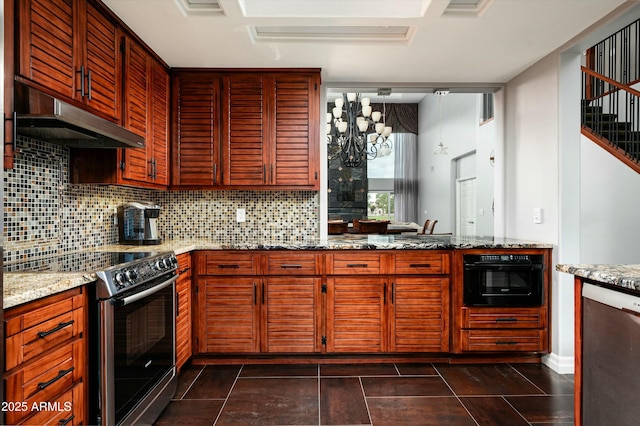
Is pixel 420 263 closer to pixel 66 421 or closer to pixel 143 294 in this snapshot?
pixel 143 294

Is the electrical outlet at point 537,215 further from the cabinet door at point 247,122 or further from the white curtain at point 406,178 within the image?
the white curtain at point 406,178

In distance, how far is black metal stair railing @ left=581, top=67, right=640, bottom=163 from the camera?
178 inches

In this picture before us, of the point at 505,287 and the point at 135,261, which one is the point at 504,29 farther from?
the point at 135,261

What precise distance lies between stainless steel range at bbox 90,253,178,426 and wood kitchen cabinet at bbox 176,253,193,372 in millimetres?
211

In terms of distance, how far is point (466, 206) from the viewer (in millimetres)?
8070

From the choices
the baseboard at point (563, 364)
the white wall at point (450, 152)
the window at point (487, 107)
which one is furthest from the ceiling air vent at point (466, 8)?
the window at point (487, 107)

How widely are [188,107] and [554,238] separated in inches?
120

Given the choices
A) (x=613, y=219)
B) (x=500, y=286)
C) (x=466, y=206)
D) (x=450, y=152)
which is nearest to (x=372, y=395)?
(x=500, y=286)

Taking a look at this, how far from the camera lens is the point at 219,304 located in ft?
9.63

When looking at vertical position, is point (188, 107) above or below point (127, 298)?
above

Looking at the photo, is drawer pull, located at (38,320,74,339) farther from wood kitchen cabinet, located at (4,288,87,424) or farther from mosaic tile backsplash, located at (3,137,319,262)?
mosaic tile backsplash, located at (3,137,319,262)

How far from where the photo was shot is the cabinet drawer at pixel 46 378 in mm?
1260

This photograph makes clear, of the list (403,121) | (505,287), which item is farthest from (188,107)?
(403,121)

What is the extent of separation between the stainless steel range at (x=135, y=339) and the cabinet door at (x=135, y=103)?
681 mm
